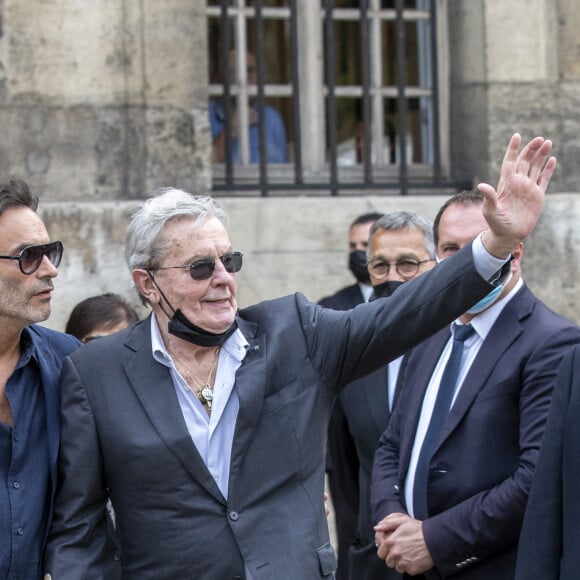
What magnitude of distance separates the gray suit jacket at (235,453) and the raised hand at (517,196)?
136 millimetres

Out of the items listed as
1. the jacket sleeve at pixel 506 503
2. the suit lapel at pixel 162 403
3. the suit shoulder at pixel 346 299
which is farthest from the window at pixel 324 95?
the suit lapel at pixel 162 403

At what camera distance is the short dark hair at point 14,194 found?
387cm

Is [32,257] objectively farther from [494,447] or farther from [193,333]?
[494,447]

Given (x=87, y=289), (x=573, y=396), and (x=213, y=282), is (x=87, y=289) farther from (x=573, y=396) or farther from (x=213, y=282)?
(x=573, y=396)

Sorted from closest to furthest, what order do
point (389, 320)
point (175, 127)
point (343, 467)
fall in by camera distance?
point (389, 320) < point (343, 467) < point (175, 127)

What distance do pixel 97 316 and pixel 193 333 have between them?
1432mm

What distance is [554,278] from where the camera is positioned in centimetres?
791

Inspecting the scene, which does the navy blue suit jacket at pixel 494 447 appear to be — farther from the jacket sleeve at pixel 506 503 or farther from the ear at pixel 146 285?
the ear at pixel 146 285

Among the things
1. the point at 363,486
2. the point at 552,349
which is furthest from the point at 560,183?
the point at 552,349

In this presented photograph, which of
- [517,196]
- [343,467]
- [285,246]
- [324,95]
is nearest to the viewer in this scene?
[517,196]


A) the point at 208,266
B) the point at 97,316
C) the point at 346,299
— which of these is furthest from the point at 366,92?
the point at 208,266

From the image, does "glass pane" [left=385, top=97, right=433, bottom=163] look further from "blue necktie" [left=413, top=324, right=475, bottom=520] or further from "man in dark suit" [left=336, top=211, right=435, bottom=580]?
"blue necktie" [left=413, top=324, right=475, bottom=520]

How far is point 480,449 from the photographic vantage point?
418 cm

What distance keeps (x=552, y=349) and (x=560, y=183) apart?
3986 millimetres
